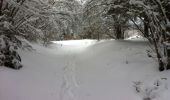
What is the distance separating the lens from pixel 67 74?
981 cm

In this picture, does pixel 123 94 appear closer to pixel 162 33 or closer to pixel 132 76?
pixel 132 76

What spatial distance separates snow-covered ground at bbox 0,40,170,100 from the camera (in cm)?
692

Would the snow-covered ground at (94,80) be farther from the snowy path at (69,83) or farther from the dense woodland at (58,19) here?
the dense woodland at (58,19)

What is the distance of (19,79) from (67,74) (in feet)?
7.85

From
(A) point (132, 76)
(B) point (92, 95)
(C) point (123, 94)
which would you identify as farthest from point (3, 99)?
(A) point (132, 76)

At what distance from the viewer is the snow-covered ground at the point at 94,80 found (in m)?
6.92

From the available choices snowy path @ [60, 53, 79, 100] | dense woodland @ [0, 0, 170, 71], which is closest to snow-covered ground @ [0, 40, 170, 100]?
snowy path @ [60, 53, 79, 100]

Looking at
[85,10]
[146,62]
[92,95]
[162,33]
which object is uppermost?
[85,10]

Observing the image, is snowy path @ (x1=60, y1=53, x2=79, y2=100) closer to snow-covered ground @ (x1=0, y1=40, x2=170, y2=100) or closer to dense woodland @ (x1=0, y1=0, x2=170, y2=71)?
snow-covered ground @ (x1=0, y1=40, x2=170, y2=100)

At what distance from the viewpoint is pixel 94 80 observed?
8.66 meters

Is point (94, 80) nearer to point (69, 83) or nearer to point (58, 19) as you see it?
point (69, 83)

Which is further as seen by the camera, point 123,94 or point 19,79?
point 19,79

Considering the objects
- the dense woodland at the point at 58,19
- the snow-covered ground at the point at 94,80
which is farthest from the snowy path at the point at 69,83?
the dense woodland at the point at 58,19

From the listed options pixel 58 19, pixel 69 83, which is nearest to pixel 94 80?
pixel 69 83
